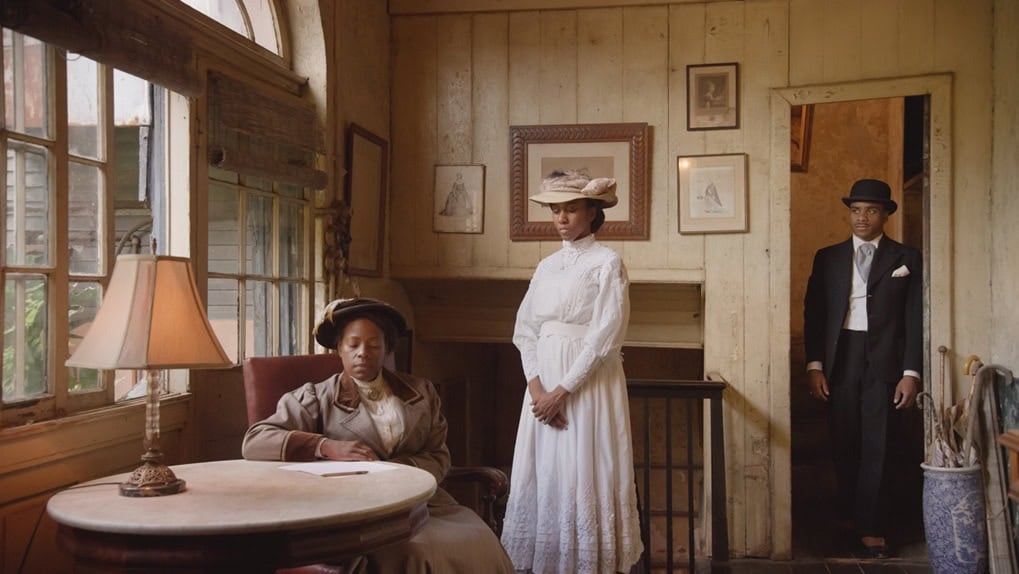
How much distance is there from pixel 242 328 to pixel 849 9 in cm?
322

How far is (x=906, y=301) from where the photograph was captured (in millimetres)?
4477

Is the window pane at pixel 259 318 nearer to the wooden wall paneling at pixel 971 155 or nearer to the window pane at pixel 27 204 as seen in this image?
the window pane at pixel 27 204

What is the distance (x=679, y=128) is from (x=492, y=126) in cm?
95

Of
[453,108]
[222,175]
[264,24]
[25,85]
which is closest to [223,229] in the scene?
[222,175]

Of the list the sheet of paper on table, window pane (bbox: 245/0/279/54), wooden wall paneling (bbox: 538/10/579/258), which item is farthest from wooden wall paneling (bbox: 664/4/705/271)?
the sheet of paper on table

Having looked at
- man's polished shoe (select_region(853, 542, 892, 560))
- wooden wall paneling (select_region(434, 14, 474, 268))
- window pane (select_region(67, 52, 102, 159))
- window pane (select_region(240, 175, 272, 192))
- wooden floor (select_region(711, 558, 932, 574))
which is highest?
wooden wall paneling (select_region(434, 14, 474, 268))

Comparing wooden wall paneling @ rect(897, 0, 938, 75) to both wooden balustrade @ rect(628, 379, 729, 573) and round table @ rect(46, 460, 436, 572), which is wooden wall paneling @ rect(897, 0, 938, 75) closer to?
wooden balustrade @ rect(628, 379, 729, 573)

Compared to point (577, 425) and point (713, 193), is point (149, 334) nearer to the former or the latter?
point (577, 425)

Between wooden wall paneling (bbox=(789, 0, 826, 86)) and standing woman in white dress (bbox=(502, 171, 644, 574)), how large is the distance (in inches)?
67.2

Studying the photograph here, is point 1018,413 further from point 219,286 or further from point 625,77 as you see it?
point 219,286

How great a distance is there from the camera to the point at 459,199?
4832mm

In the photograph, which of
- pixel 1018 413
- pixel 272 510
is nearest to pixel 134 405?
pixel 272 510

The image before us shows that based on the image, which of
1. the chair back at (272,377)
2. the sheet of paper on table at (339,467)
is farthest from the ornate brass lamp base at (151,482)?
the chair back at (272,377)

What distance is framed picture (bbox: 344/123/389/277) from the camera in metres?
4.23
